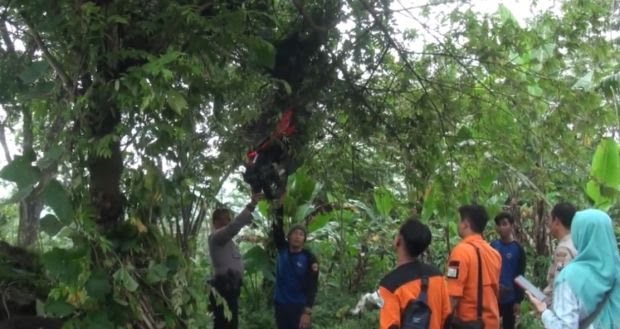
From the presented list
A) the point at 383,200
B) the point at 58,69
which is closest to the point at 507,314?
the point at 383,200

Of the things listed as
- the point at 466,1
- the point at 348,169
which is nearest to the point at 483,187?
the point at 348,169

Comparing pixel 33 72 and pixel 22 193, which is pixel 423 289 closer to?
pixel 22 193

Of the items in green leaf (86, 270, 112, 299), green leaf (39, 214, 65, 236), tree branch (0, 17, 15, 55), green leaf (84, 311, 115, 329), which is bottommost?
green leaf (84, 311, 115, 329)

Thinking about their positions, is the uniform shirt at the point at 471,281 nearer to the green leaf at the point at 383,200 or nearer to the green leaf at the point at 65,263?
the green leaf at the point at 383,200

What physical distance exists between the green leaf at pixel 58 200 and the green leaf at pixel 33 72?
0.59m

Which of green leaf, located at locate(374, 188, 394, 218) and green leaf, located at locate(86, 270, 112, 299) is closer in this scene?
green leaf, located at locate(86, 270, 112, 299)

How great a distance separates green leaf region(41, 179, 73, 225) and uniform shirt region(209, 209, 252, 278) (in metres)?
3.78

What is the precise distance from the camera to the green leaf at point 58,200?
4488 mm

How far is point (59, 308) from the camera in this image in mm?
4918

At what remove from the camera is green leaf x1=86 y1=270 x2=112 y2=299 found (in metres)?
4.77

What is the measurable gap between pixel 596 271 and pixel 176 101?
2.25m

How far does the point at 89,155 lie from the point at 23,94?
1.77 feet

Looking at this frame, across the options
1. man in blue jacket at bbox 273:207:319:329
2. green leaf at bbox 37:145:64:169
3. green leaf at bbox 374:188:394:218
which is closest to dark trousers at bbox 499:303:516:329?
green leaf at bbox 374:188:394:218

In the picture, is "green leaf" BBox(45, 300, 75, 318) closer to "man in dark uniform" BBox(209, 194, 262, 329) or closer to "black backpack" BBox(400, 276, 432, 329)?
"black backpack" BBox(400, 276, 432, 329)
